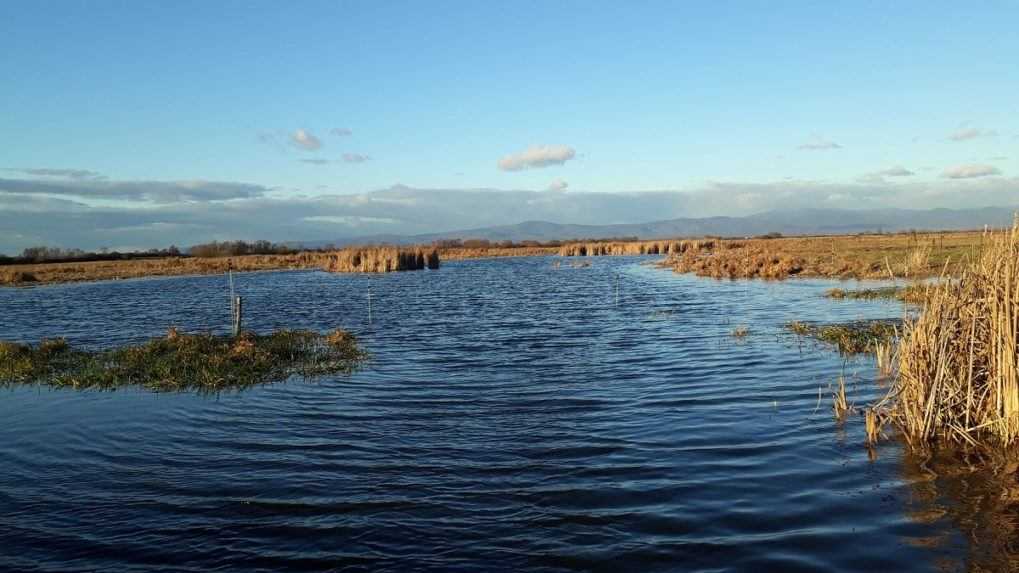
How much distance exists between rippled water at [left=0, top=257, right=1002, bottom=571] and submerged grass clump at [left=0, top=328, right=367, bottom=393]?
863 mm

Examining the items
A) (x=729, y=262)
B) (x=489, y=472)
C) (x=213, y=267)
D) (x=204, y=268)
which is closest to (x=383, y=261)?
(x=204, y=268)

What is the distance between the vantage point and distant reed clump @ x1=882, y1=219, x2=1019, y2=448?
857cm

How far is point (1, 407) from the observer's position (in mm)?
13859

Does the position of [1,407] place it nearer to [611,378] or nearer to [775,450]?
[611,378]

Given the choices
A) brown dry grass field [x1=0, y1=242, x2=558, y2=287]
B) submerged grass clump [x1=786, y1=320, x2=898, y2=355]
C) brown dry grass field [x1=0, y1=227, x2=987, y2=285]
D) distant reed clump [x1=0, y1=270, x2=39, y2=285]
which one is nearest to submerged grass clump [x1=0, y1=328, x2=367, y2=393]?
submerged grass clump [x1=786, y1=320, x2=898, y2=355]

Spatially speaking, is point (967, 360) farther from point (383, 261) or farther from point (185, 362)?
point (383, 261)

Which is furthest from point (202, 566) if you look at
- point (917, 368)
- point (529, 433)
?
point (917, 368)

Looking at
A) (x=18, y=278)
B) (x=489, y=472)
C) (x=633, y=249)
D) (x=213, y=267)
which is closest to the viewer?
(x=489, y=472)

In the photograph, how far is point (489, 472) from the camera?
9492 mm

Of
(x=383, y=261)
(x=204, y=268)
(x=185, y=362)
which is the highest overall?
(x=383, y=261)

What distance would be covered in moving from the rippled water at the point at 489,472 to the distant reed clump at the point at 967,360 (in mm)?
835

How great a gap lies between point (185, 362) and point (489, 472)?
10316 millimetres

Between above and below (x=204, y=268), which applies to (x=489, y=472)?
below

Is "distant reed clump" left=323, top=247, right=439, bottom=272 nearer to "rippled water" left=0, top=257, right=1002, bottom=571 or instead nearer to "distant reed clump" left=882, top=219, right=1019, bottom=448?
"rippled water" left=0, top=257, right=1002, bottom=571
